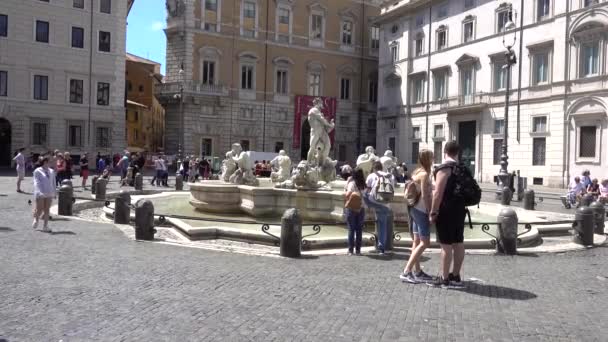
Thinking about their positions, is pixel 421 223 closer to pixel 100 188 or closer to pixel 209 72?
pixel 100 188

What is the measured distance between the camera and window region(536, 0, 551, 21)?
107 feet

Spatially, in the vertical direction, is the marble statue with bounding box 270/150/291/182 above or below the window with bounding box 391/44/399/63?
below

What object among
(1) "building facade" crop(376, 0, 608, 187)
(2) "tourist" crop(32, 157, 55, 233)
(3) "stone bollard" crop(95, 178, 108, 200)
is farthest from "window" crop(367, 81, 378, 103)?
(2) "tourist" crop(32, 157, 55, 233)

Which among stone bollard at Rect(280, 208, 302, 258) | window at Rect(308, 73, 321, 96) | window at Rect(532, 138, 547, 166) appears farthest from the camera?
window at Rect(308, 73, 321, 96)

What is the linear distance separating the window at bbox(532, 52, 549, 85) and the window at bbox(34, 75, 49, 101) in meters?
30.2

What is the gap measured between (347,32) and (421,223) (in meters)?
44.1

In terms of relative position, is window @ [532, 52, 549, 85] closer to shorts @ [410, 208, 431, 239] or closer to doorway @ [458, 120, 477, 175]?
doorway @ [458, 120, 477, 175]

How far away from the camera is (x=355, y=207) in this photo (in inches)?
353

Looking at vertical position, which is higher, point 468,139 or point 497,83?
point 497,83

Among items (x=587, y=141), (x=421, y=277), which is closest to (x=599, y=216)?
(x=421, y=277)

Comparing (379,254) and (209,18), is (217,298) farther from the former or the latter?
(209,18)

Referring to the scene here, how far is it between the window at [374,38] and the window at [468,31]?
12408mm

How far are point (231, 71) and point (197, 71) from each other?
109 inches

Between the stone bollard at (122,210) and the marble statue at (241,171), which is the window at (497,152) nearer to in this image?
the marble statue at (241,171)
